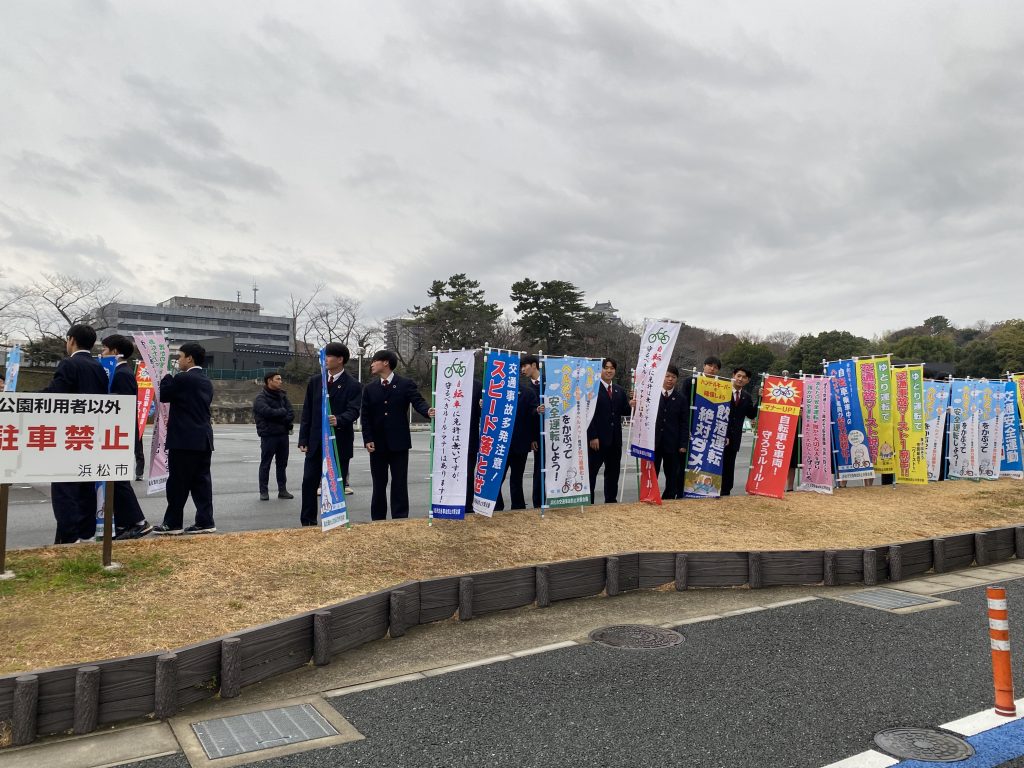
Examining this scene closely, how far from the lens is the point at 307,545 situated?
21.1ft

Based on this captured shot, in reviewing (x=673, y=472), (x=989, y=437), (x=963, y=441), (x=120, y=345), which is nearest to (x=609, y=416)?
(x=673, y=472)

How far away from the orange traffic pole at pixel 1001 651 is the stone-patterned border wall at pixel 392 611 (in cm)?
309

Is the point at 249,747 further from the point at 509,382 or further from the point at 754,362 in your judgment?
the point at 754,362

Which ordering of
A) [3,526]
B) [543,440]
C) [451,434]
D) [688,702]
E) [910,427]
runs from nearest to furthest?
[688,702] → [3,526] → [451,434] → [543,440] → [910,427]

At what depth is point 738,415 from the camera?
10.3 meters

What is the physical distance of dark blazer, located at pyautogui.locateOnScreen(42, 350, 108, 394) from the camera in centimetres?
618

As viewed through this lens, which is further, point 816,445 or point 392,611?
point 816,445

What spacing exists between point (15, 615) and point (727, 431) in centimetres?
855

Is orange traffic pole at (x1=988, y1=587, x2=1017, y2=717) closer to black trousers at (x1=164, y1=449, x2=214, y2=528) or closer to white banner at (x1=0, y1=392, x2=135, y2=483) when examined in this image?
white banner at (x1=0, y1=392, x2=135, y2=483)

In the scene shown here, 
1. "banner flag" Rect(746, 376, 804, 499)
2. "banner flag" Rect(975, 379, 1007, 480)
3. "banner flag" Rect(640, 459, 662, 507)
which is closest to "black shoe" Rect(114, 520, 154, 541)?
"banner flag" Rect(640, 459, 662, 507)

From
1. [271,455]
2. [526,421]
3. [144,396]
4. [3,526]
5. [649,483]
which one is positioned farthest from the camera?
[271,455]

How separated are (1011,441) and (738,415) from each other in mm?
7870

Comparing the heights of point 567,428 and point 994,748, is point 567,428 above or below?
above

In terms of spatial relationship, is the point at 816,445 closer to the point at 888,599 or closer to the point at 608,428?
the point at 608,428
